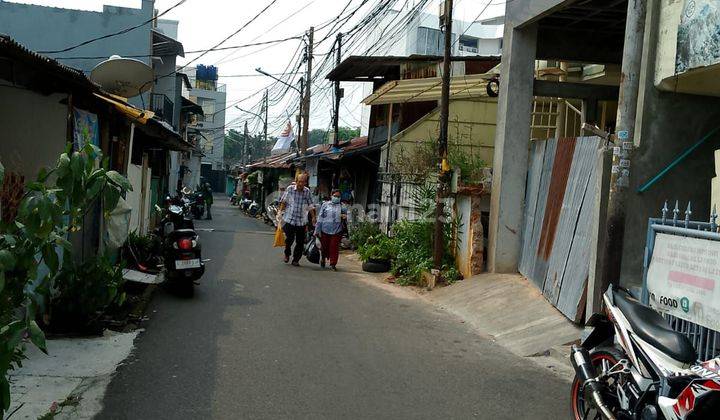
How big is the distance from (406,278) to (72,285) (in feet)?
22.3

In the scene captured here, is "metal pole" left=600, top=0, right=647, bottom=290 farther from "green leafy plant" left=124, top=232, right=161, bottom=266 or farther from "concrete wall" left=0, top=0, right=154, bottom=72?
"concrete wall" left=0, top=0, right=154, bottom=72

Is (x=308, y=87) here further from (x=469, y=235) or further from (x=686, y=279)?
(x=686, y=279)

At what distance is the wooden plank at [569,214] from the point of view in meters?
8.01

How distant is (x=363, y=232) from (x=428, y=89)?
406 centimetres

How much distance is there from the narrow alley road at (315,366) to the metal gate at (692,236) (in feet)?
3.66

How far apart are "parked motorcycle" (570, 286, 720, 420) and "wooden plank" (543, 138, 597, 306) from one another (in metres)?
3.41

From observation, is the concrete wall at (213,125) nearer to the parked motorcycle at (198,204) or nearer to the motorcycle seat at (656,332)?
the parked motorcycle at (198,204)

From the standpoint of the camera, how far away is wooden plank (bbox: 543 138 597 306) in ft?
26.3

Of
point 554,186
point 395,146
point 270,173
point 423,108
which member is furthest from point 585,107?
point 270,173

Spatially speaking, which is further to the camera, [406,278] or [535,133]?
[535,133]

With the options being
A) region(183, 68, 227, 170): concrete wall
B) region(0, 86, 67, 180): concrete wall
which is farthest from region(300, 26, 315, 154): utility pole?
region(183, 68, 227, 170): concrete wall

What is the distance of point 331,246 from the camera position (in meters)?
13.3

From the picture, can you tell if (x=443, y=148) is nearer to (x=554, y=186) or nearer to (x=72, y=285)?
(x=554, y=186)

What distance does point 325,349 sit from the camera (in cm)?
671
